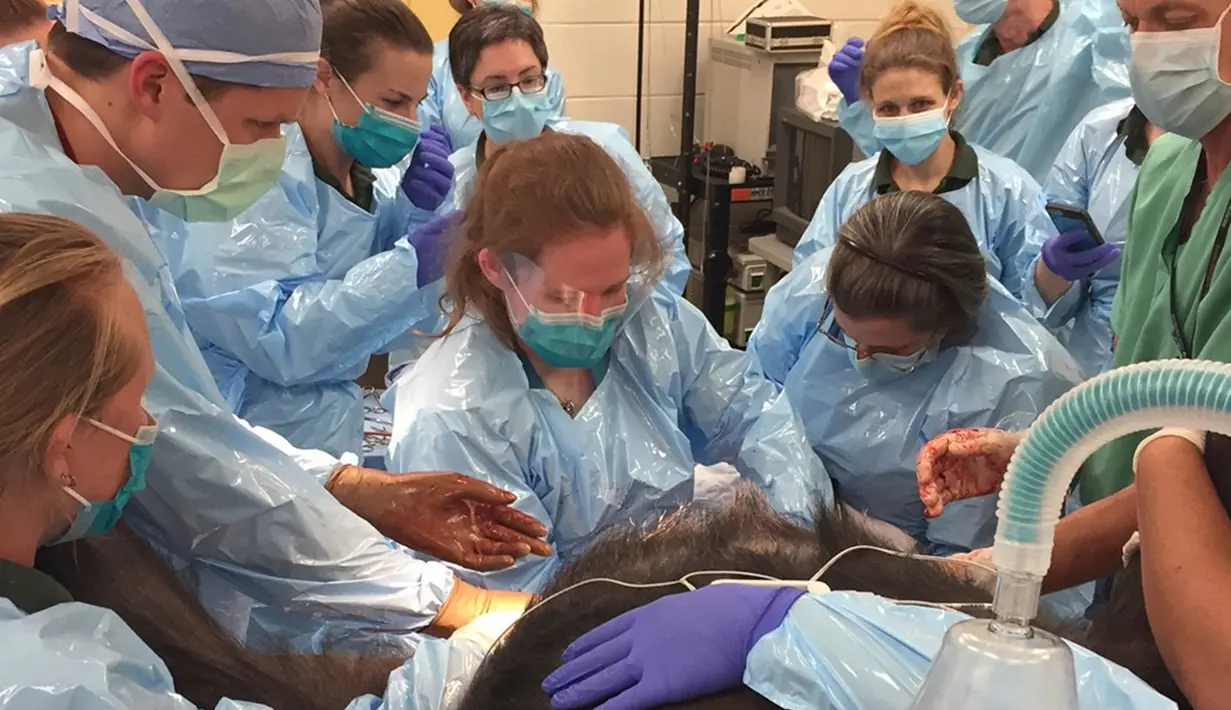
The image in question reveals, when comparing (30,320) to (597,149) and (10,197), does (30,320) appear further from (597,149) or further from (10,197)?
(597,149)

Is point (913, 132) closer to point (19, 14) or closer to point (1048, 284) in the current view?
point (1048, 284)

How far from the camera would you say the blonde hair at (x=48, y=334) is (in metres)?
0.89

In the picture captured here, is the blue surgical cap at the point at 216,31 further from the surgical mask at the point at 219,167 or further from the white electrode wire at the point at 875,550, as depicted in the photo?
the white electrode wire at the point at 875,550

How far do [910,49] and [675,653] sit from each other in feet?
6.07

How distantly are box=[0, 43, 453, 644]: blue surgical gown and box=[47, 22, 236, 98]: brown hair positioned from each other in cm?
3

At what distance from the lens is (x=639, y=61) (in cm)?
383

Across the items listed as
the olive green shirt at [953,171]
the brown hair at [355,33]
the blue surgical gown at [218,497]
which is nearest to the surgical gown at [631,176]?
the brown hair at [355,33]

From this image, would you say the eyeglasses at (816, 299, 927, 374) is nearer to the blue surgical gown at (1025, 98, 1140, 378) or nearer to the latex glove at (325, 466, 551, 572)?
the blue surgical gown at (1025, 98, 1140, 378)

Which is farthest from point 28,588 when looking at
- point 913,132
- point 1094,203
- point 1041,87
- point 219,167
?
point 1041,87

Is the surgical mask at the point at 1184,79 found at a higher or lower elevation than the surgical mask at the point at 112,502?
higher

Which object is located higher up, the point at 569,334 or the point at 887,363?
the point at 569,334

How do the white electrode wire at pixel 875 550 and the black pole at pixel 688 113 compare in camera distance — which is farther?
the black pole at pixel 688 113

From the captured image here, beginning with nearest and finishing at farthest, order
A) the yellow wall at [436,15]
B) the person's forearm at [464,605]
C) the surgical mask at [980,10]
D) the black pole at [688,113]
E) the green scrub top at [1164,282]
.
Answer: the green scrub top at [1164,282] < the person's forearm at [464,605] < the surgical mask at [980,10] < the yellow wall at [436,15] < the black pole at [688,113]

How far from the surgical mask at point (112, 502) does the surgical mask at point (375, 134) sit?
3.55ft
